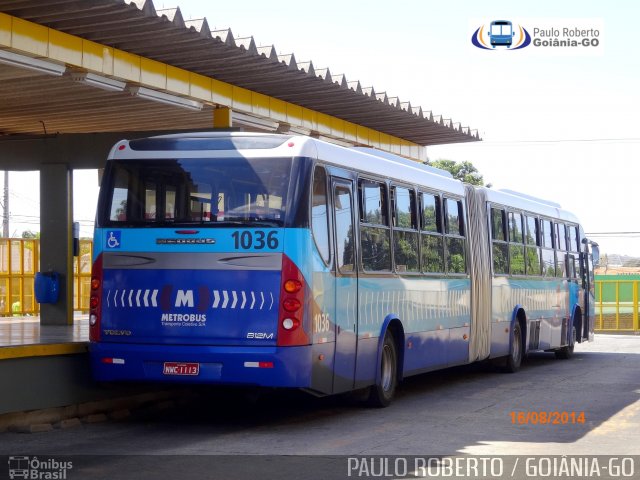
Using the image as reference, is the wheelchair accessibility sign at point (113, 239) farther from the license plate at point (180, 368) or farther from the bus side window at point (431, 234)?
the bus side window at point (431, 234)

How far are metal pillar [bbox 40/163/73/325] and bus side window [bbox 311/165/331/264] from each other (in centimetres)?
859

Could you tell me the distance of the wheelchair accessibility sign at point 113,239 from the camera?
1245cm

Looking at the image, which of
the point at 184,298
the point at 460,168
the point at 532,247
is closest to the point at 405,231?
the point at 184,298

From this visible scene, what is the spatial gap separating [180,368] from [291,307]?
1312 mm

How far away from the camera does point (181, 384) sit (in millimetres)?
12023

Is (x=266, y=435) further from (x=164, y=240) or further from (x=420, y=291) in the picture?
(x=420, y=291)

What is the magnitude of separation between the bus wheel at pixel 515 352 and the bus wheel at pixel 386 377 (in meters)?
6.05

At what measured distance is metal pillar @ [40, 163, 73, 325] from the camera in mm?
19938

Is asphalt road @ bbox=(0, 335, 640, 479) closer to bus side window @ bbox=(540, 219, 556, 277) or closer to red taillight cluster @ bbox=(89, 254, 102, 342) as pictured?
red taillight cluster @ bbox=(89, 254, 102, 342)

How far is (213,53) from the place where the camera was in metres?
16.0

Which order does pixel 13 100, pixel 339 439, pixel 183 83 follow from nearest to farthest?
pixel 339 439
pixel 183 83
pixel 13 100

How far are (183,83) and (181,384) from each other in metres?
6.15

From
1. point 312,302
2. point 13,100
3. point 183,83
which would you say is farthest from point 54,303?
point 312,302

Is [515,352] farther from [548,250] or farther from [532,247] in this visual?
[548,250]
